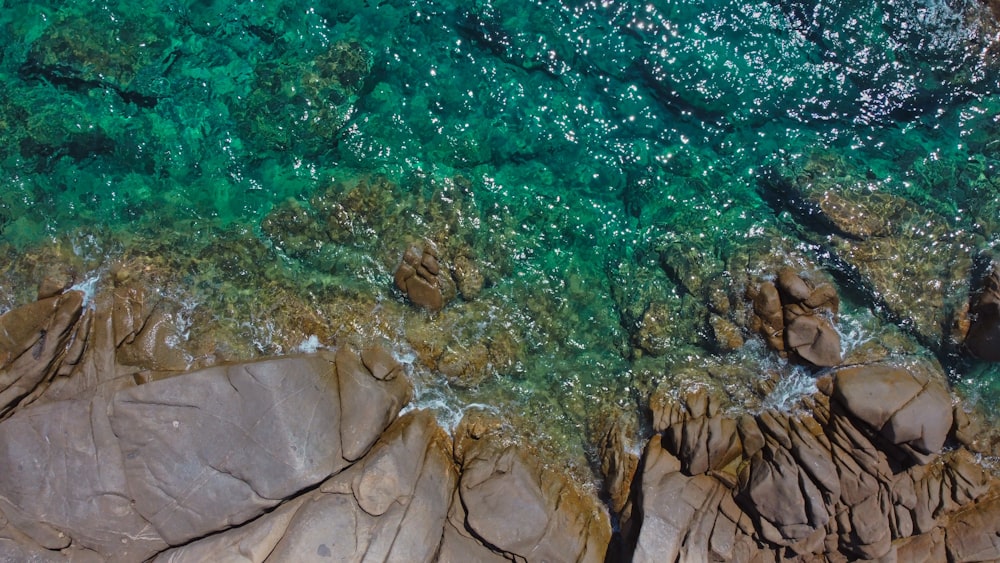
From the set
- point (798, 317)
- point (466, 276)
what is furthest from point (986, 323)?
point (466, 276)

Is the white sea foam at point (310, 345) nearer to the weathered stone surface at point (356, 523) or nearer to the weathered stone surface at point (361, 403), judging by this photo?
the weathered stone surface at point (361, 403)

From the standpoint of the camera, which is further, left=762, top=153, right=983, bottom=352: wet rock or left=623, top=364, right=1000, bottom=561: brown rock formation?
left=762, top=153, right=983, bottom=352: wet rock

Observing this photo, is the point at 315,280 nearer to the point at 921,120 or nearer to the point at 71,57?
the point at 71,57

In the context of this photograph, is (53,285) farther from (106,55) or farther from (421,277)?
(421,277)

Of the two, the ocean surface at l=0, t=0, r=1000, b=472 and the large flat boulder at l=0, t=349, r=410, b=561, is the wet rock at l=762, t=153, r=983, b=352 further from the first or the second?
the large flat boulder at l=0, t=349, r=410, b=561

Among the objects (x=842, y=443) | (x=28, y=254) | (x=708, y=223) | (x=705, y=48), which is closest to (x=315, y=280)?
(x=28, y=254)

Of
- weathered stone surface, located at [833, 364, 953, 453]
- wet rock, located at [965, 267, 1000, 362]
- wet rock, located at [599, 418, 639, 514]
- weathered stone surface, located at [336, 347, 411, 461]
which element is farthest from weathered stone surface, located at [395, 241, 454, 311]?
wet rock, located at [965, 267, 1000, 362]
